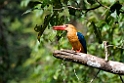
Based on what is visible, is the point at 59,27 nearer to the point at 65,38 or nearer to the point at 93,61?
the point at 93,61

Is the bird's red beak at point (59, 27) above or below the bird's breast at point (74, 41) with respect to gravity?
above

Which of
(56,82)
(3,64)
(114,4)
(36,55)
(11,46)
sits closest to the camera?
(114,4)

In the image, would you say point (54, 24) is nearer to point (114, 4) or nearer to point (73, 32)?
point (73, 32)

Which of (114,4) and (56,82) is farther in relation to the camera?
(56,82)

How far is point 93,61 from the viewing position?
155 inches

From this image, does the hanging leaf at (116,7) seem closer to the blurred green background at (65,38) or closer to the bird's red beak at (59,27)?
the blurred green background at (65,38)

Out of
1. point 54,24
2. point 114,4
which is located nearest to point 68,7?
point 54,24

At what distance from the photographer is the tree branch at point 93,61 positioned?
12.6ft

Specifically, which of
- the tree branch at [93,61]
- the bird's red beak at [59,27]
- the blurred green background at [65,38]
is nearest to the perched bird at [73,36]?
the bird's red beak at [59,27]

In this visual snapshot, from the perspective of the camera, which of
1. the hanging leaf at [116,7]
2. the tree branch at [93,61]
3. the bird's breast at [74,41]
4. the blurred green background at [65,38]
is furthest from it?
the bird's breast at [74,41]

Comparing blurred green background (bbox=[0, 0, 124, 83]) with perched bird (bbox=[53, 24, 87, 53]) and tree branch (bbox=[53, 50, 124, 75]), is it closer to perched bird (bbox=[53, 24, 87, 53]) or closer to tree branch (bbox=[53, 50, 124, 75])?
perched bird (bbox=[53, 24, 87, 53])

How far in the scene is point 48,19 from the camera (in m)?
4.45

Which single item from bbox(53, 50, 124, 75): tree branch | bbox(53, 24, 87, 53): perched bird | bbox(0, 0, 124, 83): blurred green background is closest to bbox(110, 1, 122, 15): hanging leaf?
bbox(0, 0, 124, 83): blurred green background

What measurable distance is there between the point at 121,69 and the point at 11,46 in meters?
7.56
